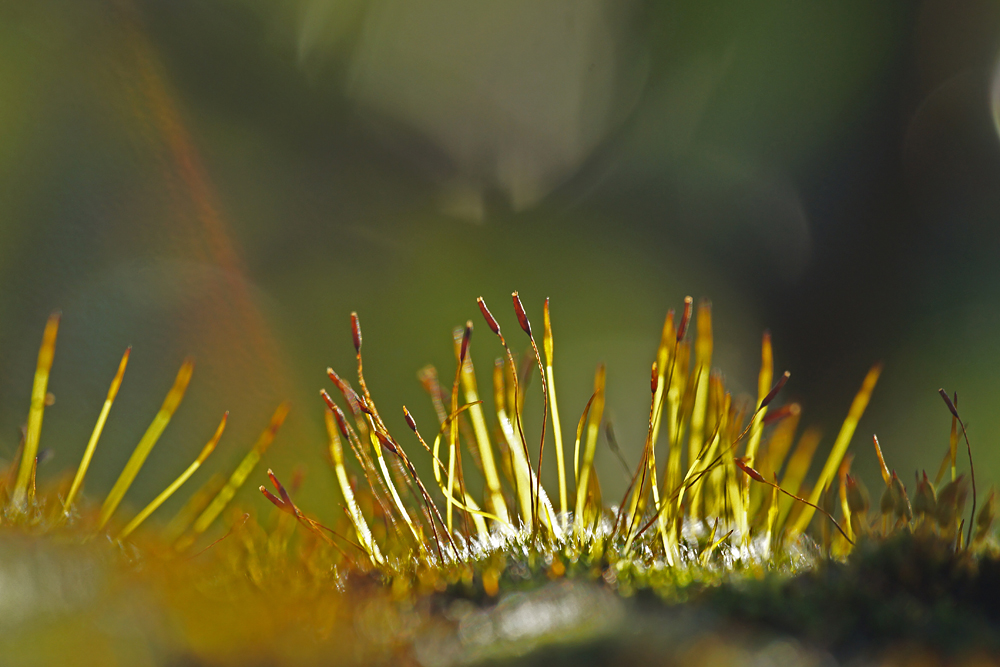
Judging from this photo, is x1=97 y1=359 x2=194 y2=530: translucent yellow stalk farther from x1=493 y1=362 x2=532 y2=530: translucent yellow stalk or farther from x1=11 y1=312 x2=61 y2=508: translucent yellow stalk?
x1=493 y1=362 x2=532 y2=530: translucent yellow stalk

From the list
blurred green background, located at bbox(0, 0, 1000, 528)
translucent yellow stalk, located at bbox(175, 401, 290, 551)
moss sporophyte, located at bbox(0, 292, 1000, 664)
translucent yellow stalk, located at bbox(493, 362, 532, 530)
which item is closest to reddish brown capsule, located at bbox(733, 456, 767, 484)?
moss sporophyte, located at bbox(0, 292, 1000, 664)

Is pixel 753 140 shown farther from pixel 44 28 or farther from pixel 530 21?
pixel 44 28

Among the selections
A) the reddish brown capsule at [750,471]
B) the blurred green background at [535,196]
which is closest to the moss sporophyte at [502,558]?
the reddish brown capsule at [750,471]

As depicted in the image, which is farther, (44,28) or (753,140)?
→ (753,140)

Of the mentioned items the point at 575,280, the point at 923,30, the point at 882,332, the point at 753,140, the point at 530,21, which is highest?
the point at 530,21

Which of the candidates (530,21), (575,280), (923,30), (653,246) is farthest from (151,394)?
(923,30)

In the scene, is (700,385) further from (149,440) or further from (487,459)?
(149,440)

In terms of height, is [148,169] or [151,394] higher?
[148,169]

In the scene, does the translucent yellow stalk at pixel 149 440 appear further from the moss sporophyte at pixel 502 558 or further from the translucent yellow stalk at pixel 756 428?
the translucent yellow stalk at pixel 756 428
